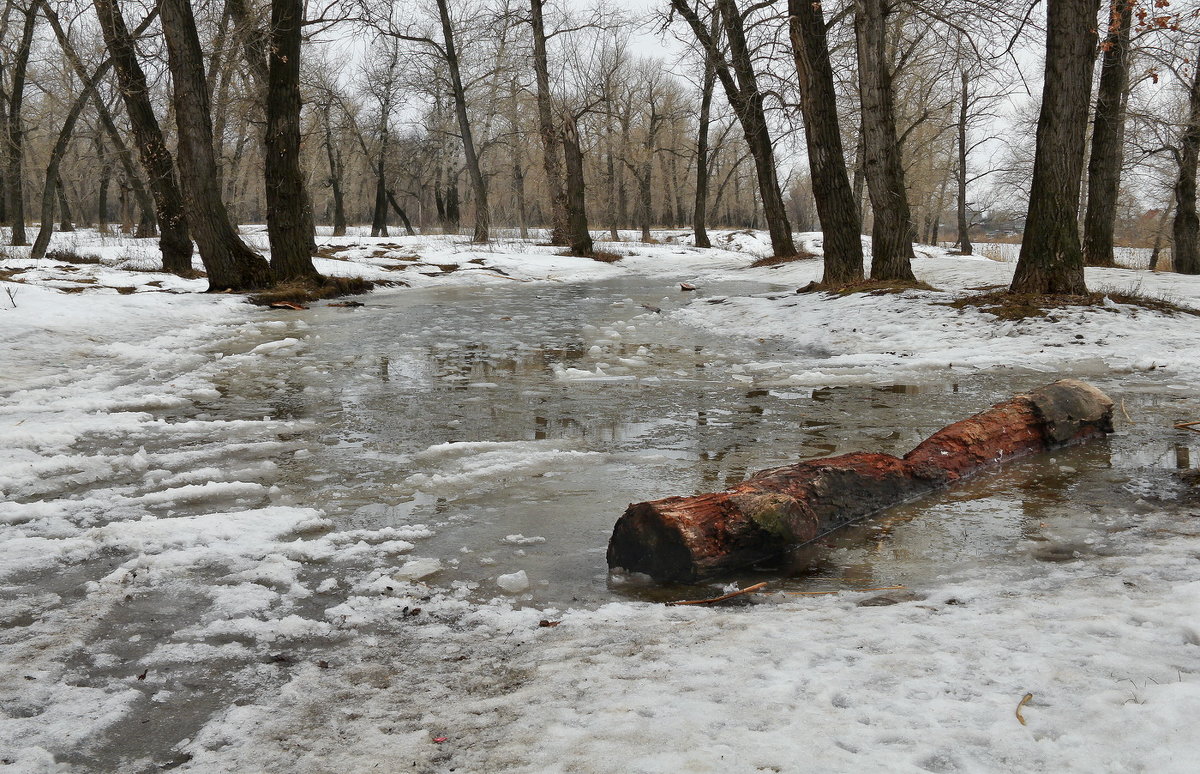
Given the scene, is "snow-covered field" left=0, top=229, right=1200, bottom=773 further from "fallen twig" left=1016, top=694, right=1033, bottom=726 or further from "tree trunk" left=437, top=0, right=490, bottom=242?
"tree trunk" left=437, top=0, right=490, bottom=242

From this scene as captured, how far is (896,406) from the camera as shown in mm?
5566

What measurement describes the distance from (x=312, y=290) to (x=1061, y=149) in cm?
1114

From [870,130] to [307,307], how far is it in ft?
28.7

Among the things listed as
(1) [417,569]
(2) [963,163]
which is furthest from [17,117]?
(2) [963,163]

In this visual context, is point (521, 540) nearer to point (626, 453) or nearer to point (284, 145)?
point (626, 453)

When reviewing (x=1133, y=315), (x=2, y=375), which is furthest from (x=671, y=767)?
(x=1133, y=315)

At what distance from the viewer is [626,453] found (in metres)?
4.49

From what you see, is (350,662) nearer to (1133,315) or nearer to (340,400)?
(340,400)

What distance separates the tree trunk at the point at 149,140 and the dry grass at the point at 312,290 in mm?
2692

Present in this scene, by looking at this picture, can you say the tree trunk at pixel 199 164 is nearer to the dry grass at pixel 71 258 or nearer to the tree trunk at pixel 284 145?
the tree trunk at pixel 284 145

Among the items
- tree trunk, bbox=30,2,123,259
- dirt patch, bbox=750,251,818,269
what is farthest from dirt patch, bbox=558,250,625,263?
tree trunk, bbox=30,2,123,259

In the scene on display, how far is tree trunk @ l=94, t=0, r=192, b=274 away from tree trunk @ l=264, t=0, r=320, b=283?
2098 millimetres

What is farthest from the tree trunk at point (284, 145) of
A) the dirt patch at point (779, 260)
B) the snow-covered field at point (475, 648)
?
the dirt patch at point (779, 260)

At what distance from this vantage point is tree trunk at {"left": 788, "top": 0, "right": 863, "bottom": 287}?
38.3 feet
